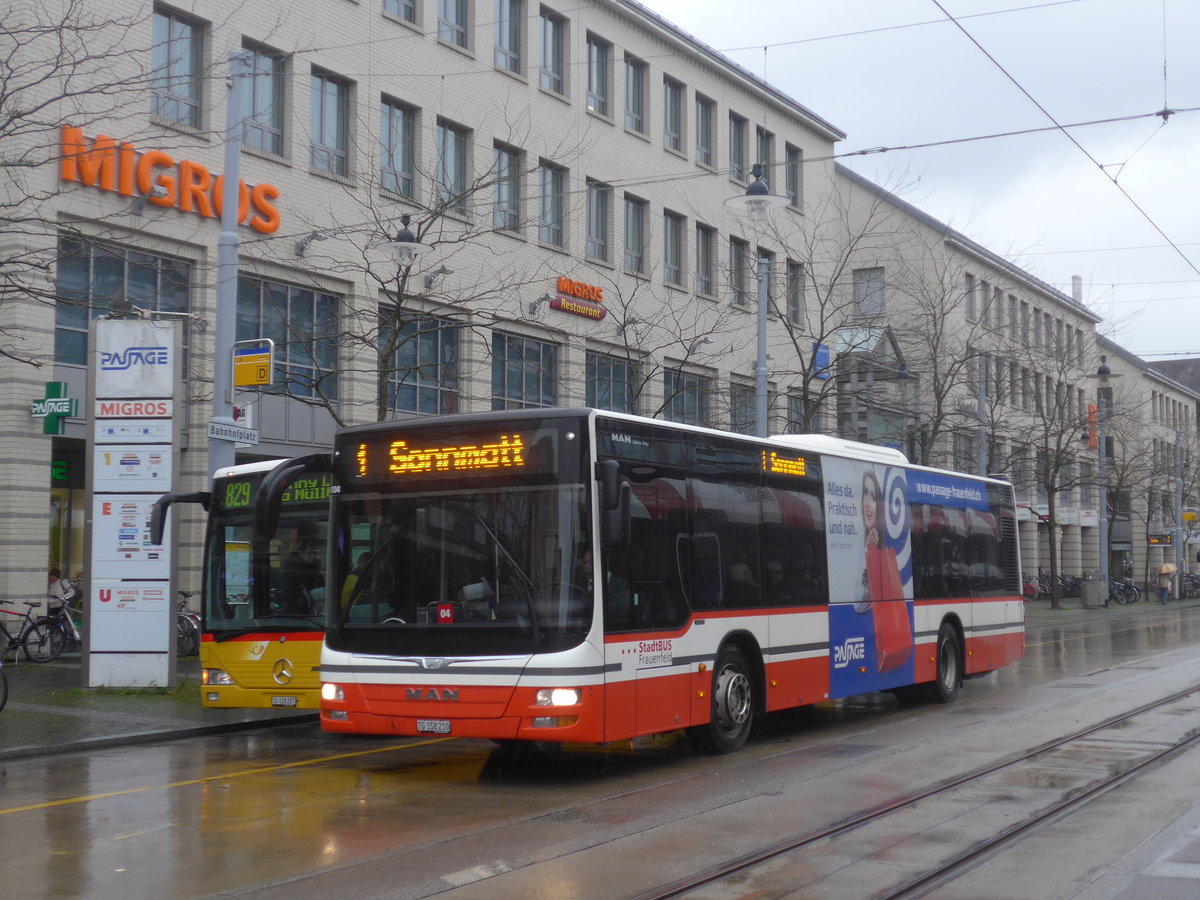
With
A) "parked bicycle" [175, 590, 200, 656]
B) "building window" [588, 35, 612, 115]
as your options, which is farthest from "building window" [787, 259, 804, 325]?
"parked bicycle" [175, 590, 200, 656]

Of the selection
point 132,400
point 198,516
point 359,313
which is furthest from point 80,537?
point 132,400

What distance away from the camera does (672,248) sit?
39.0 m

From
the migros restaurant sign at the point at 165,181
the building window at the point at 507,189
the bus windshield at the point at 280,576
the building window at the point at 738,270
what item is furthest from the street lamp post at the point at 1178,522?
the bus windshield at the point at 280,576

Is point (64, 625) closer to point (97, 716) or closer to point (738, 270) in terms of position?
point (97, 716)

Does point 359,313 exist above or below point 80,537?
above

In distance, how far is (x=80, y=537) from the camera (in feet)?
87.6

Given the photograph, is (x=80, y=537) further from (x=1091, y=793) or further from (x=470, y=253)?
(x=1091, y=793)

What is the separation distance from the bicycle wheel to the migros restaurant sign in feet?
23.0

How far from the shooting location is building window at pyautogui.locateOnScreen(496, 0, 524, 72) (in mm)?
33256

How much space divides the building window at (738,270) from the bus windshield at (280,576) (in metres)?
26.9

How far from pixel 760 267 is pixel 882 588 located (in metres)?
12.4

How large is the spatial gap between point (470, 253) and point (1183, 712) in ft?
63.6

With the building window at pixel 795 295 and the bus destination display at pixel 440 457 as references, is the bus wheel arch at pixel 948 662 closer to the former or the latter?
the bus destination display at pixel 440 457

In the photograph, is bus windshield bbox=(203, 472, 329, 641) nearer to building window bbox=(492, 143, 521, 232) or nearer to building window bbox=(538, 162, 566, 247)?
building window bbox=(492, 143, 521, 232)
